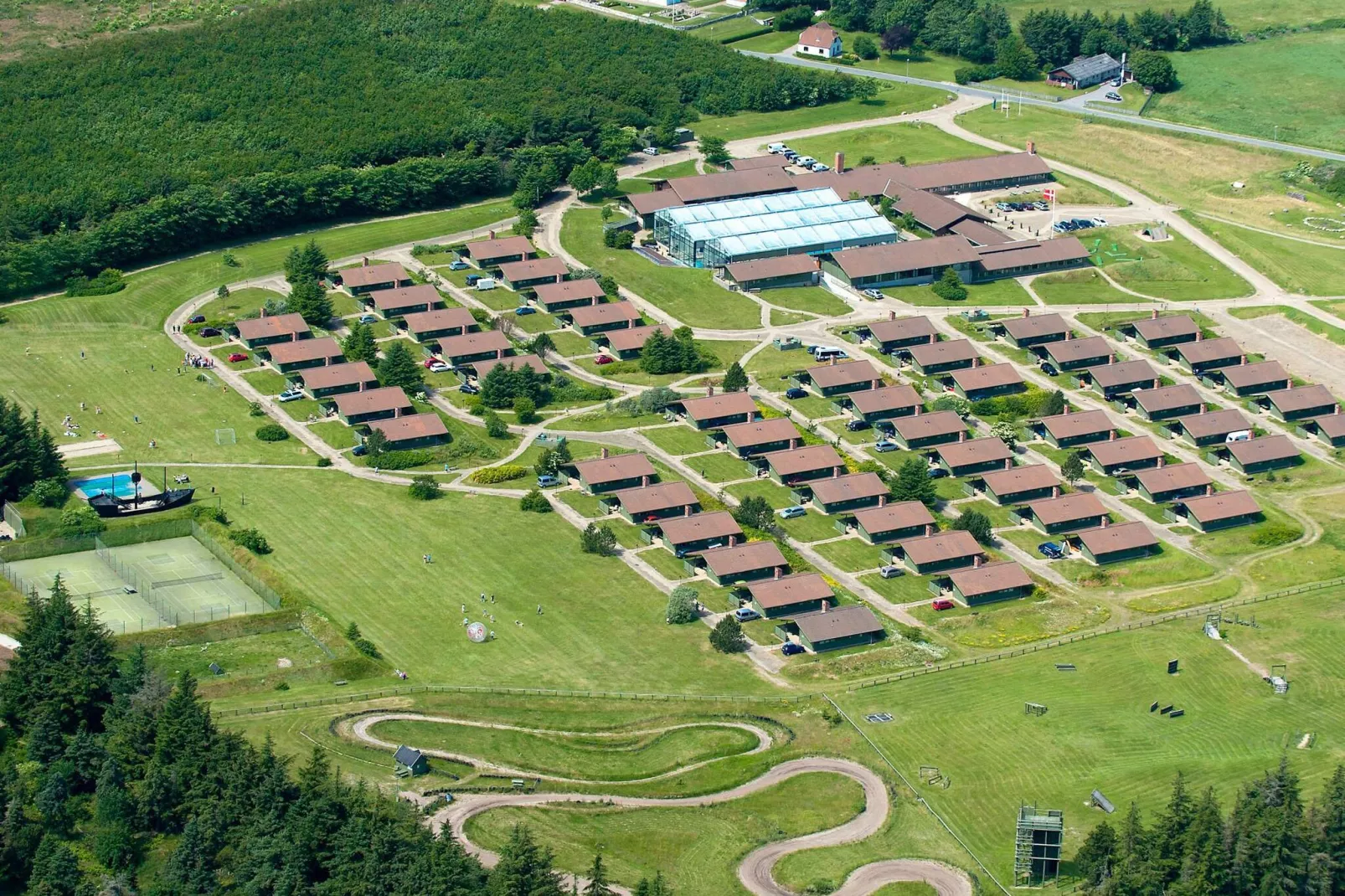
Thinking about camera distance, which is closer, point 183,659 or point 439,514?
point 183,659

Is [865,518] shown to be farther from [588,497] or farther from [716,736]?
[716,736]

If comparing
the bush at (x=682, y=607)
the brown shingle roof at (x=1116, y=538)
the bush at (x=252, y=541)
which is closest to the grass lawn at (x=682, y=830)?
the bush at (x=682, y=607)

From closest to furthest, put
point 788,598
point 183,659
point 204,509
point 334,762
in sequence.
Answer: point 334,762, point 183,659, point 788,598, point 204,509

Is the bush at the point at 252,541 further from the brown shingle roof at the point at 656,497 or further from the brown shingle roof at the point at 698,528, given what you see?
the brown shingle roof at the point at 698,528

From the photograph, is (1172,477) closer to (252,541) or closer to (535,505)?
(535,505)

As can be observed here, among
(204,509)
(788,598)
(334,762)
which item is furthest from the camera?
(204,509)

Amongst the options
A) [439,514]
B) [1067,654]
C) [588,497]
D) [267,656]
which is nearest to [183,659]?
[267,656]
